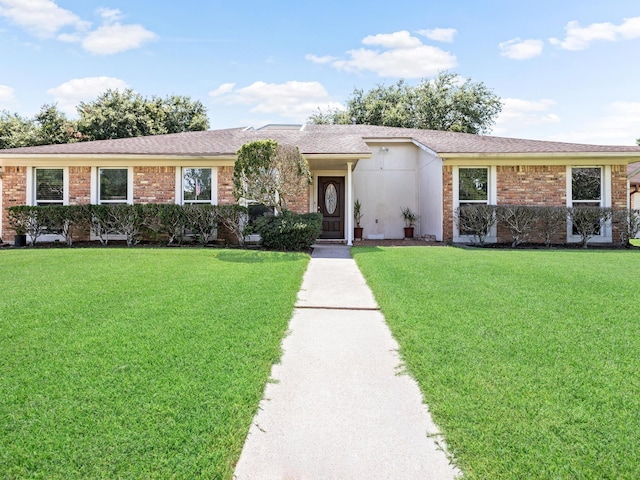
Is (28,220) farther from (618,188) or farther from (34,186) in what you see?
(618,188)

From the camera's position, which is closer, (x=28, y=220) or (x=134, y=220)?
(x=134, y=220)

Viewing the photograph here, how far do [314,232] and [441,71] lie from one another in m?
24.4

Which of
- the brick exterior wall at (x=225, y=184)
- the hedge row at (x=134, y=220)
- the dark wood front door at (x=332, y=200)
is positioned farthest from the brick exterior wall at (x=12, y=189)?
the dark wood front door at (x=332, y=200)

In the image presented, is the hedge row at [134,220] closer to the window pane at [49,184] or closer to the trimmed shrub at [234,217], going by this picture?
the trimmed shrub at [234,217]

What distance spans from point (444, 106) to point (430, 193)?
1738 centimetres

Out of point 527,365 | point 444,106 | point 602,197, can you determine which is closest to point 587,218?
point 602,197

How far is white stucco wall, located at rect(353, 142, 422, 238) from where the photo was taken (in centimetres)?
1512

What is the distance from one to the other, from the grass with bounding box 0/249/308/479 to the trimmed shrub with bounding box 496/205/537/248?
8.18 meters

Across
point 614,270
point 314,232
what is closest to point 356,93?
point 314,232

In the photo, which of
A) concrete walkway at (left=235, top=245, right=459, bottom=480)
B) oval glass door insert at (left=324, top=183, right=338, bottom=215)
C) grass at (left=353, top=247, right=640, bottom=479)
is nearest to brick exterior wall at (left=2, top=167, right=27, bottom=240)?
oval glass door insert at (left=324, top=183, right=338, bottom=215)

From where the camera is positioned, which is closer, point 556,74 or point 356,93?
point 556,74

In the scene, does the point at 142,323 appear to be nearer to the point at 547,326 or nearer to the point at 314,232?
the point at 547,326

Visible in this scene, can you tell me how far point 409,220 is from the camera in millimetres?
15117

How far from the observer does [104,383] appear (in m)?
Result: 2.69
